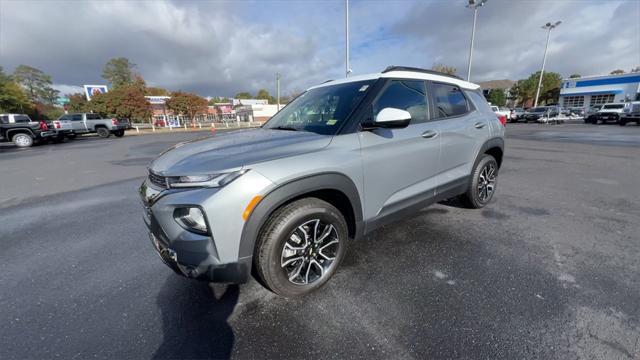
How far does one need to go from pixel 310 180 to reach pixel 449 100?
2.25 meters

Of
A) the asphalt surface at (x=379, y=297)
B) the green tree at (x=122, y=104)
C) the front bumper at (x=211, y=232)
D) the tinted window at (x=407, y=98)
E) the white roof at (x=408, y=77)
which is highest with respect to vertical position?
the green tree at (x=122, y=104)

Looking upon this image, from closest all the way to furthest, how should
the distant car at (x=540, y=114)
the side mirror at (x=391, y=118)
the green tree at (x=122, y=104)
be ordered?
1. the side mirror at (x=391, y=118)
2. the distant car at (x=540, y=114)
3. the green tree at (x=122, y=104)

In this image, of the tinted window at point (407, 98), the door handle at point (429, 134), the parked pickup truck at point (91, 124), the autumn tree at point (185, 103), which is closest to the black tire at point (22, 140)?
the parked pickup truck at point (91, 124)

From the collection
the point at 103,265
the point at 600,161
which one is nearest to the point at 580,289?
the point at 103,265

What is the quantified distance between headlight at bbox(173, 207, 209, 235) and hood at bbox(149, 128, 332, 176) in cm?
24

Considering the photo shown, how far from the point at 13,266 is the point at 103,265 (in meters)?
0.96

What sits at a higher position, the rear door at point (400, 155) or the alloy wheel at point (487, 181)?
the rear door at point (400, 155)

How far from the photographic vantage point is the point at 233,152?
1.96 meters

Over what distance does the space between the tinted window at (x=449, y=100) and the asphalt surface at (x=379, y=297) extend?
1.39m

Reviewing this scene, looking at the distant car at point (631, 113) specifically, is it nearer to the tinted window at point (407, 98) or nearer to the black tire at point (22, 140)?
the tinted window at point (407, 98)

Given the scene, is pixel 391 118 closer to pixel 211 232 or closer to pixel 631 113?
pixel 211 232

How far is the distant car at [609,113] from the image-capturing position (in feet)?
72.6

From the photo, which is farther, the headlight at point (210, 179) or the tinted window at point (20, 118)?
the tinted window at point (20, 118)

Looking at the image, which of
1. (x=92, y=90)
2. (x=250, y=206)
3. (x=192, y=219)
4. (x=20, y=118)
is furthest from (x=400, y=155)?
(x=92, y=90)
